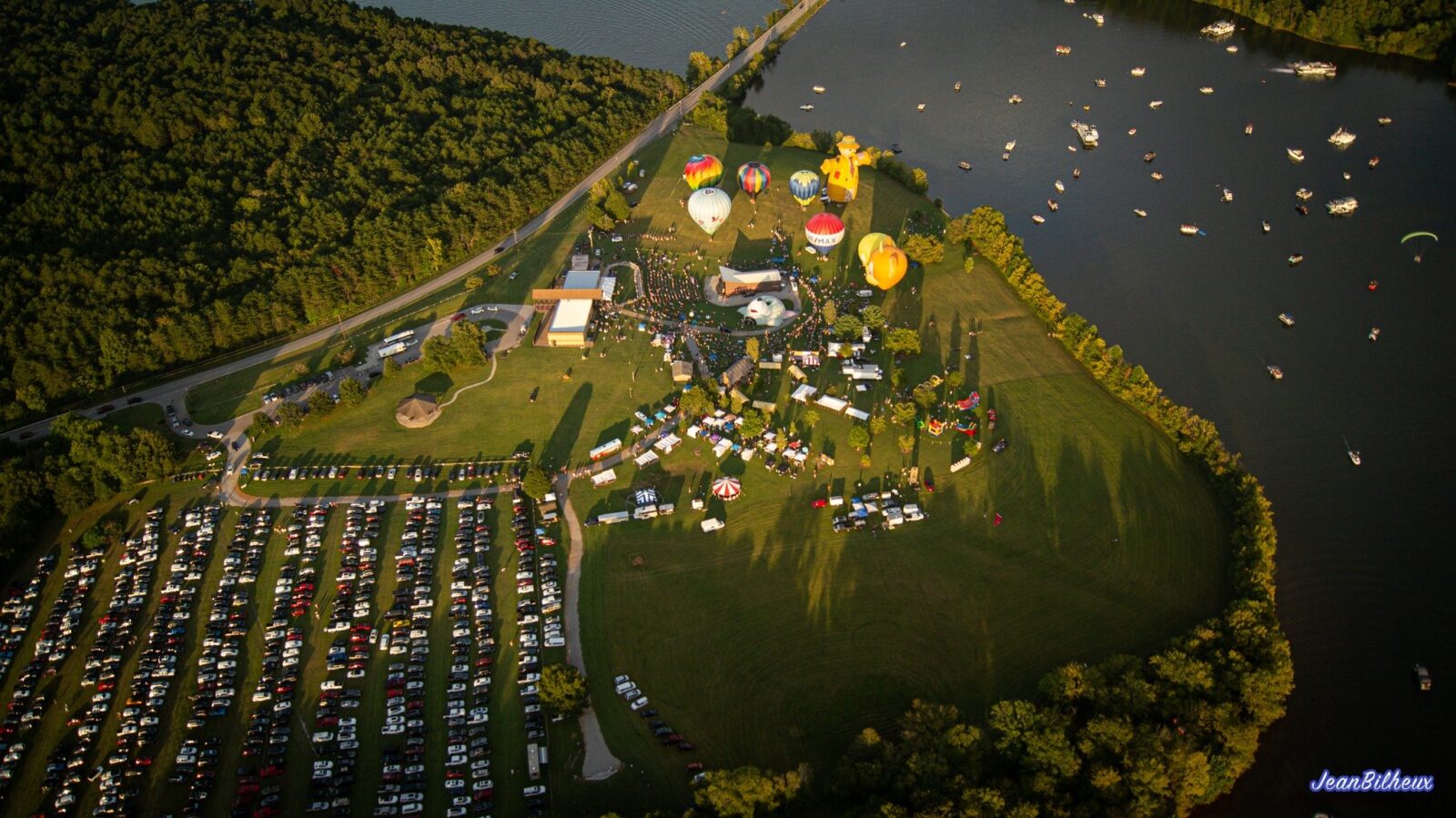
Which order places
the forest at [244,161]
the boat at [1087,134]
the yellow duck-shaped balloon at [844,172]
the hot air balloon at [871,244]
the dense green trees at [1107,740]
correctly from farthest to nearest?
the boat at [1087,134] → the yellow duck-shaped balloon at [844,172] → the hot air balloon at [871,244] → the forest at [244,161] → the dense green trees at [1107,740]

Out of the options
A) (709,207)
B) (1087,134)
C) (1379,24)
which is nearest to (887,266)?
(709,207)

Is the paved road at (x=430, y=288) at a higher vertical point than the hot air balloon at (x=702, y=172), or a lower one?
lower

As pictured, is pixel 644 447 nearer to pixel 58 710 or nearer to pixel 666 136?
pixel 58 710

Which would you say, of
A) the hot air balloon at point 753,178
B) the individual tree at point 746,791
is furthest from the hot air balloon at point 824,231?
the individual tree at point 746,791

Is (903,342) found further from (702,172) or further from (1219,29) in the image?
(1219,29)

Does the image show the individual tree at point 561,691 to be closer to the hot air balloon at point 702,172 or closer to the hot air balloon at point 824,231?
the hot air balloon at point 824,231

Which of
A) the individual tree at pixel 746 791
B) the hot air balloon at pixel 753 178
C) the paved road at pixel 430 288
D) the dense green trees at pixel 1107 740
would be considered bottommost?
the individual tree at pixel 746 791
